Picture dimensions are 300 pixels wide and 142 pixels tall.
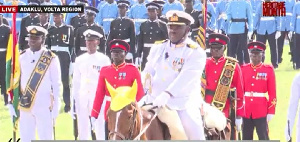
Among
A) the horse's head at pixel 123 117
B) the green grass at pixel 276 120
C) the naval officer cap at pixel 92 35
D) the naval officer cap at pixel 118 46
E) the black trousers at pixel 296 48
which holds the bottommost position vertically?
the green grass at pixel 276 120

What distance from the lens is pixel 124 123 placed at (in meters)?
6.89

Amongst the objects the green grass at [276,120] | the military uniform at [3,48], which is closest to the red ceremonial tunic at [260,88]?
the green grass at [276,120]

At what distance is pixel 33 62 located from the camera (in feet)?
30.9

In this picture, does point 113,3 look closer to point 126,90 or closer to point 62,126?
point 62,126

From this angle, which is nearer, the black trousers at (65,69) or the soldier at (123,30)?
the black trousers at (65,69)

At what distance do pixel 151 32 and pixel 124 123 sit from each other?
3.65m

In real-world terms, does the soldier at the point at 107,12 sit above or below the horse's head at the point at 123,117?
above

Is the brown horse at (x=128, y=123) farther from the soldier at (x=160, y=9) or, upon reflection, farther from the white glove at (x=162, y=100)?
the soldier at (x=160, y=9)

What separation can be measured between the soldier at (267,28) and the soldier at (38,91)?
2.69 meters

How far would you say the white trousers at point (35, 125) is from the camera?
9.30 m

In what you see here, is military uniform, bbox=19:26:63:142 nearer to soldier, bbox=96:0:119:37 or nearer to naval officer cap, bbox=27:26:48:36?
naval officer cap, bbox=27:26:48:36

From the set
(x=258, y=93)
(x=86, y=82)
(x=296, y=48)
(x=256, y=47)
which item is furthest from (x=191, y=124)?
(x=296, y=48)

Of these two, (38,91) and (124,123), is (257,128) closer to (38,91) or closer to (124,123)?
(38,91)

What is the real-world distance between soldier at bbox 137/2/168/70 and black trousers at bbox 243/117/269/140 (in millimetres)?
1600
